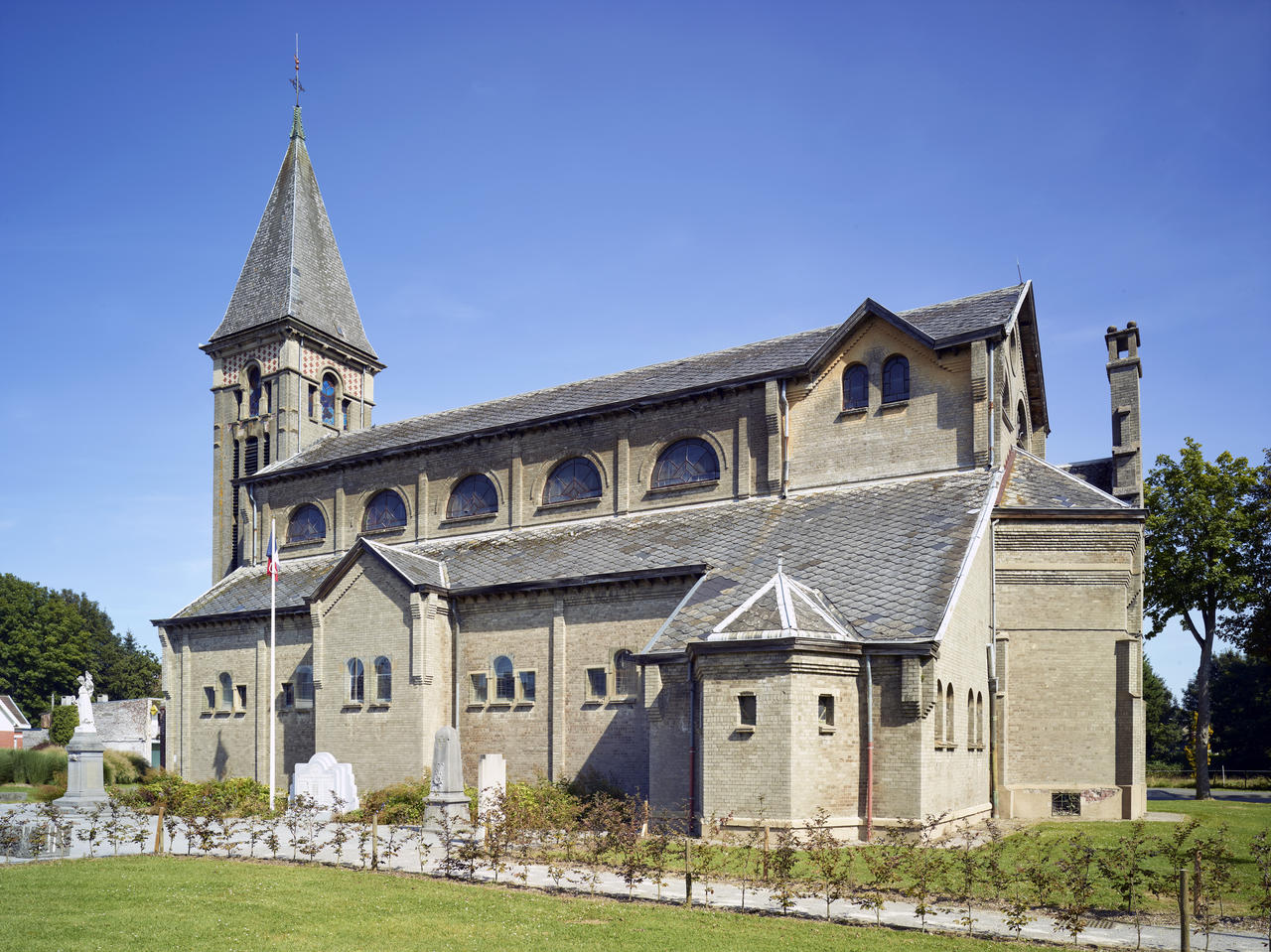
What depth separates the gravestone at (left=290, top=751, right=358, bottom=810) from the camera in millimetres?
27578

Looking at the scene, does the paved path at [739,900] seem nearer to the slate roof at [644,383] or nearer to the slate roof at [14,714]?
the slate roof at [644,383]

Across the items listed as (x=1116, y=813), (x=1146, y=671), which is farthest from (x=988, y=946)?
(x=1146, y=671)

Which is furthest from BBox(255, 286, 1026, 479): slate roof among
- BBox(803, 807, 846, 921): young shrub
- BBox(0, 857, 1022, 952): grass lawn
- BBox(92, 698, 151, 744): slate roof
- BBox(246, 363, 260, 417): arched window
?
BBox(92, 698, 151, 744): slate roof

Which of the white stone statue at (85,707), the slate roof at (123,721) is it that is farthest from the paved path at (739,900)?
the slate roof at (123,721)

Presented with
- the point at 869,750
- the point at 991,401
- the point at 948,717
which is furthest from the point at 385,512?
the point at 948,717

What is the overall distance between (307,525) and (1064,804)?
1080 inches

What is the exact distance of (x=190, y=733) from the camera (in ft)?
115

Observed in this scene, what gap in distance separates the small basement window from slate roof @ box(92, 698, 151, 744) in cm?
4949

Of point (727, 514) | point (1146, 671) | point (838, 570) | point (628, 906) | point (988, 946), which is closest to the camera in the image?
point (988, 946)

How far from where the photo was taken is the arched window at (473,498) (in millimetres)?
33906

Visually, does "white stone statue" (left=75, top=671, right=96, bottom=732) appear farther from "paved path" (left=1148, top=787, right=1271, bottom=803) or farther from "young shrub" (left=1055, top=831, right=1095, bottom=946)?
"paved path" (left=1148, top=787, right=1271, bottom=803)

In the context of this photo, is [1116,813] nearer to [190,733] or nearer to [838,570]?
[838,570]

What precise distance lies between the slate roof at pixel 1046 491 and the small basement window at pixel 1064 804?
6.98 metres

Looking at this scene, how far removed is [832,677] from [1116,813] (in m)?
8.94
